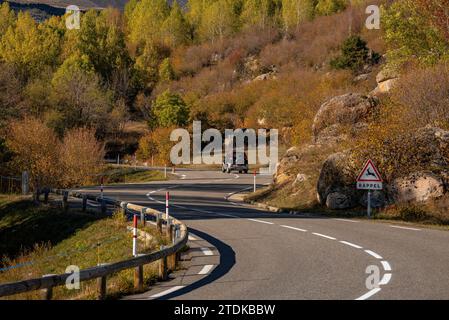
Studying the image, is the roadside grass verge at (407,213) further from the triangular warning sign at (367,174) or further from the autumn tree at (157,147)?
the autumn tree at (157,147)

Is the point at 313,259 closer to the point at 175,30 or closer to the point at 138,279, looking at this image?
the point at 138,279

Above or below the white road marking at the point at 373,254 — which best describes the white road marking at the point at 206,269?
below

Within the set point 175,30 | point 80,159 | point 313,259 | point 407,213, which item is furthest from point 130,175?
point 175,30

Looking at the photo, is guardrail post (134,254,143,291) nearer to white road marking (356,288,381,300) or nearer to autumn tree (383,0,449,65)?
white road marking (356,288,381,300)

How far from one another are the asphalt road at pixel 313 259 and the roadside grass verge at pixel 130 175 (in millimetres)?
36709

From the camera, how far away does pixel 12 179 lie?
46.2 m

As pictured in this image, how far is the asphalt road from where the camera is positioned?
9.95 m

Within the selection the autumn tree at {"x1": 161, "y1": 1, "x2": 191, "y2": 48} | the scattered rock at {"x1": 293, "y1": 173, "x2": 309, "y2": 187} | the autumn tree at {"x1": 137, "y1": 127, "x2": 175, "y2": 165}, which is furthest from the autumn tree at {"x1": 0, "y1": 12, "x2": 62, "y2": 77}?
the scattered rock at {"x1": 293, "y1": 173, "x2": 309, "y2": 187}

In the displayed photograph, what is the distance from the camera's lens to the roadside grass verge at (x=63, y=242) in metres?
16.7

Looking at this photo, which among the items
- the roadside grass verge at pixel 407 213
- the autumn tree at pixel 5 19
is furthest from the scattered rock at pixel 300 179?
the autumn tree at pixel 5 19

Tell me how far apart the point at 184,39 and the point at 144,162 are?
74189 millimetres

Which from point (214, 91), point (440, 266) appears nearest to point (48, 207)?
point (440, 266)

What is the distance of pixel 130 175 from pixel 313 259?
52.2m

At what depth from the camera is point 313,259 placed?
44.3ft
